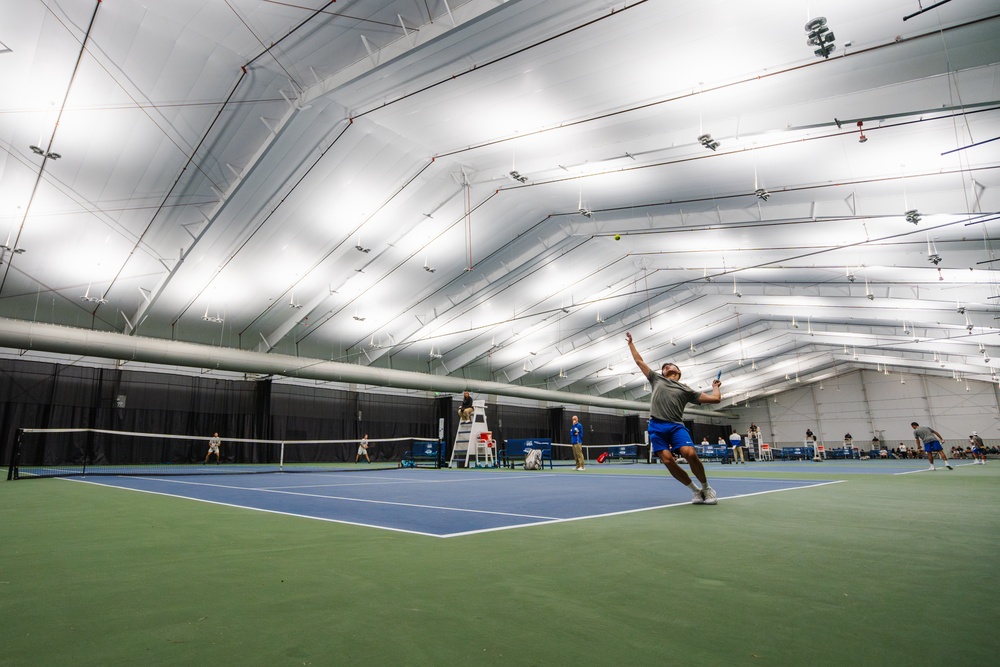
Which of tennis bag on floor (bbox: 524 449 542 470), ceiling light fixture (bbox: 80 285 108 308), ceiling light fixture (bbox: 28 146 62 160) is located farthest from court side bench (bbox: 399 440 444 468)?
ceiling light fixture (bbox: 28 146 62 160)

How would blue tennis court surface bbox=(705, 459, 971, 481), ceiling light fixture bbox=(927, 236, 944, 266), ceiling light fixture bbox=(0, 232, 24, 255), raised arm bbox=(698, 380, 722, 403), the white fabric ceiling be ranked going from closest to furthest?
raised arm bbox=(698, 380, 722, 403) → the white fabric ceiling → ceiling light fixture bbox=(0, 232, 24, 255) → blue tennis court surface bbox=(705, 459, 971, 481) → ceiling light fixture bbox=(927, 236, 944, 266)

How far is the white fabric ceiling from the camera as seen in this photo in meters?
9.27

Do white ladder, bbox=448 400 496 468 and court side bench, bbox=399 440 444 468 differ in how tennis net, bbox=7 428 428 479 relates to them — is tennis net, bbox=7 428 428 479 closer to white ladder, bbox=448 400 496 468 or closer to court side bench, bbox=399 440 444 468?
court side bench, bbox=399 440 444 468

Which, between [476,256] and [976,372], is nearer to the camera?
[476,256]

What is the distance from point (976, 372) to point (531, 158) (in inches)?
1591

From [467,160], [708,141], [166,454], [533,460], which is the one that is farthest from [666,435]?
[166,454]

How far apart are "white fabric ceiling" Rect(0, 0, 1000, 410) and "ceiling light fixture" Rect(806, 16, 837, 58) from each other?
614mm

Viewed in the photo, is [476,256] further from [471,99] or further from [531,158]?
[471,99]

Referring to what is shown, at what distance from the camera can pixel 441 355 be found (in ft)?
90.7

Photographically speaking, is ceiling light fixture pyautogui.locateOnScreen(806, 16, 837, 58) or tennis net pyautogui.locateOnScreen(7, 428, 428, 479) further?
tennis net pyautogui.locateOnScreen(7, 428, 428, 479)

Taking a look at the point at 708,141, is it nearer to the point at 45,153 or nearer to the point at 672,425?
the point at 672,425

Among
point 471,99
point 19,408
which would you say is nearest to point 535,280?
point 471,99

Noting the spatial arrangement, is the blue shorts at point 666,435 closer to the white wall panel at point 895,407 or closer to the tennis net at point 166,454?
the tennis net at point 166,454

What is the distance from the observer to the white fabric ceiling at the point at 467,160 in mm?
9266
